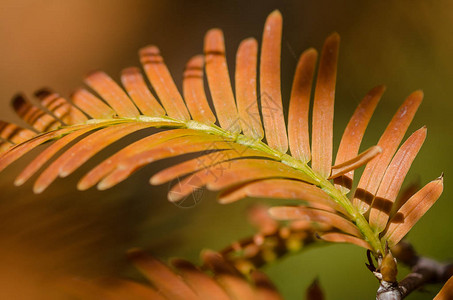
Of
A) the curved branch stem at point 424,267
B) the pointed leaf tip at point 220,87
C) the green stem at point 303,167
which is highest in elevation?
the pointed leaf tip at point 220,87

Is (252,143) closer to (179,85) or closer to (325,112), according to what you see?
(325,112)

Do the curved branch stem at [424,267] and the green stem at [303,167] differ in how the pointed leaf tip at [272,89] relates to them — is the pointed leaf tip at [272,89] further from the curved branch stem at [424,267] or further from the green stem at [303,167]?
the curved branch stem at [424,267]

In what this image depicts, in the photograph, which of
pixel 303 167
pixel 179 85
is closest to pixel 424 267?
pixel 303 167

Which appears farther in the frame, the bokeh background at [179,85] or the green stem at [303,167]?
the bokeh background at [179,85]

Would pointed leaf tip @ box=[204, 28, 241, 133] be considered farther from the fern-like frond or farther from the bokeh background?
the bokeh background

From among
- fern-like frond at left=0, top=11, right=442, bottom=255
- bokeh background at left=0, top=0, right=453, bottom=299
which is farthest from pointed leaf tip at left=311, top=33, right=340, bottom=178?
bokeh background at left=0, top=0, right=453, bottom=299

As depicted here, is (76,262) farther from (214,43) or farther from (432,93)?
(432,93)

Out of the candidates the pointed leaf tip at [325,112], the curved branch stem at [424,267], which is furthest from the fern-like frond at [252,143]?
the curved branch stem at [424,267]
